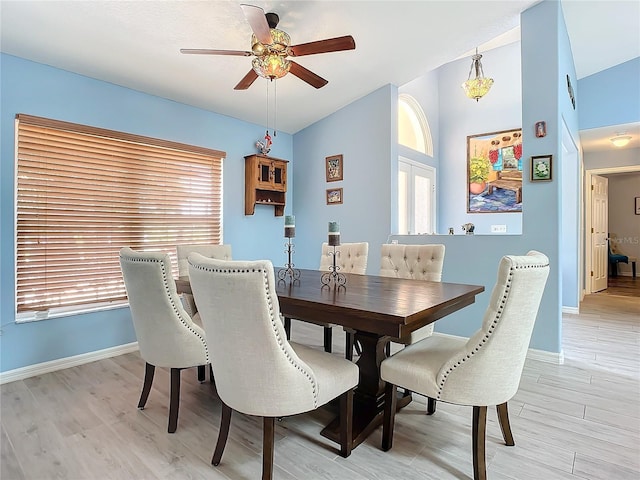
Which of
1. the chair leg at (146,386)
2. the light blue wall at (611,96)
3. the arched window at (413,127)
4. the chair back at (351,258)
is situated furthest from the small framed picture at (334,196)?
the light blue wall at (611,96)

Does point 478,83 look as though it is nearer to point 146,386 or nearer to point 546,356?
point 546,356

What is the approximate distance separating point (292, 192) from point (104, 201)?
240 centimetres

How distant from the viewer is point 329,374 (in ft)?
5.18

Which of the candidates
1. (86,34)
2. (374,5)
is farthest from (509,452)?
(86,34)

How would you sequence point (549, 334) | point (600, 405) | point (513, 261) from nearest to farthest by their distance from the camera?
point (513, 261)
point (600, 405)
point (549, 334)

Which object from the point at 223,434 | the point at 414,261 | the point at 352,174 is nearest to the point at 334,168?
the point at 352,174

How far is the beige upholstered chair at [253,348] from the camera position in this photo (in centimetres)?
133

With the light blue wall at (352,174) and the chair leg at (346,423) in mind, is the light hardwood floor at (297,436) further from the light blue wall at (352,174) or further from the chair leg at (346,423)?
the light blue wall at (352,174)

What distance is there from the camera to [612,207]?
28.0 ft

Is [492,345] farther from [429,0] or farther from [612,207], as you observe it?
[612,207]

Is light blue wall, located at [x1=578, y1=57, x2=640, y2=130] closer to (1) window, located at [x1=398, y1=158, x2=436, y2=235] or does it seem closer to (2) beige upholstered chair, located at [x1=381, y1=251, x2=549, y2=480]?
(1) window, located at [x1=398, y1=158, x2=436, y2=235]

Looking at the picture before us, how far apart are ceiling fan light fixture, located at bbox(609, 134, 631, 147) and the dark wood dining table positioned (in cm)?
461

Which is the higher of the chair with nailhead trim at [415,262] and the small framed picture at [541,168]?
the small framed picture at [541,168]

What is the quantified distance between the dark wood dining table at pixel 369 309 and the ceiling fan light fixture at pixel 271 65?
147 centimetres
